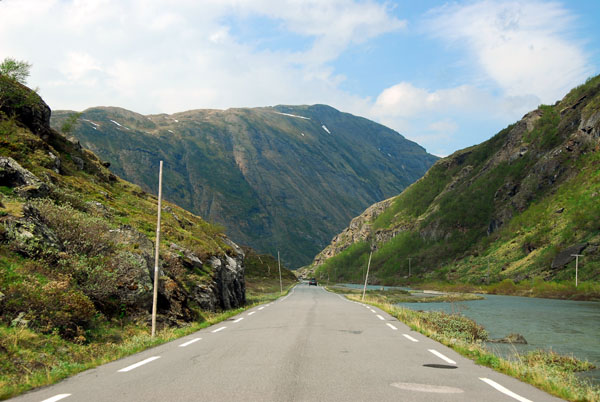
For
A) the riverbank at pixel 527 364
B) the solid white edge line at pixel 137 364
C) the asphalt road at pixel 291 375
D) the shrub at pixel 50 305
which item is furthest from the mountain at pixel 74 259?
the riverbank at pixel 527 364

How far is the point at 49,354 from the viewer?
8.98 meters

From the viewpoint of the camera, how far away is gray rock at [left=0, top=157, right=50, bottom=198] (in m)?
16.9

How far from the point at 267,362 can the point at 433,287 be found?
4276 inches

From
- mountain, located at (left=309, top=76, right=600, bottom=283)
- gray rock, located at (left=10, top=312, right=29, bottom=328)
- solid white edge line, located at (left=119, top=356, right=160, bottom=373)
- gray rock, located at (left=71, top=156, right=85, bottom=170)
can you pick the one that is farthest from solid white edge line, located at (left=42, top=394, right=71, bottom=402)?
mountain, located at (left=309, top=76, right=600, bottom=283)

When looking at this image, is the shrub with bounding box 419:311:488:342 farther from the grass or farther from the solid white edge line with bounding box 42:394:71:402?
the solid white edge line with bounding box 42:394:71:402

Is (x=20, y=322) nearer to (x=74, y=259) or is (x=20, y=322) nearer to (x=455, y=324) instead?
(x=74, y=259)

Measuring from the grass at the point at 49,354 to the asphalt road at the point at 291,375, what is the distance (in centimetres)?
30

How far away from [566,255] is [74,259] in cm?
8347

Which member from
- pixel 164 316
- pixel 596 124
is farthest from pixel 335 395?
pixel 596 124

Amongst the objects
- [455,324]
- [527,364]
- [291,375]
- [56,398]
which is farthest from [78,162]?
[527,364]

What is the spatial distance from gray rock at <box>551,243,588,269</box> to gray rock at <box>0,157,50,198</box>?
3192 inches

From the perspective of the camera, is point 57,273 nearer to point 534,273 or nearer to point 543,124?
point 534,273

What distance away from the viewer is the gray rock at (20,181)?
16891mm

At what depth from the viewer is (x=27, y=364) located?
8039 millimetres
